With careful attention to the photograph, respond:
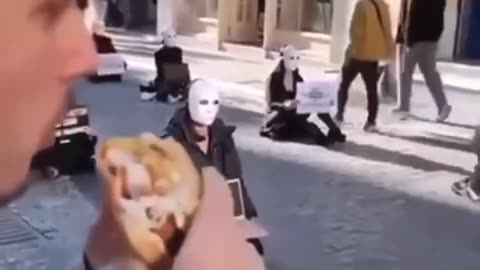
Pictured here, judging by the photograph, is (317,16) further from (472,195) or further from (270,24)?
(472,195)

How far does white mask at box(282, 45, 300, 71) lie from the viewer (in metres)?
6.93

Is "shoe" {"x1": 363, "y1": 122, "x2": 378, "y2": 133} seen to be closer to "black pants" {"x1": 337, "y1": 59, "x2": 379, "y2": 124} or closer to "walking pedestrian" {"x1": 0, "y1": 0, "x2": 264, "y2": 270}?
"black pants" {"x1": 337, "y1": 59, "x2": 379, "y2": 124}

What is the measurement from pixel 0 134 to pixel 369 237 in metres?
4.32

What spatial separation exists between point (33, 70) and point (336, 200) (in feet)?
16.0

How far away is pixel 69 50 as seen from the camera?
0.90m

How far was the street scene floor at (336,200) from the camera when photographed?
15.5 feet

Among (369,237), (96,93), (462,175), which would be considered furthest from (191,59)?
(369,237)

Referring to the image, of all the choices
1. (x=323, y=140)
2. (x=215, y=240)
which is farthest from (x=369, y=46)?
(x=215, y=240)

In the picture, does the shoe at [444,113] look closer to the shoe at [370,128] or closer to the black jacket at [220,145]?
the shoe at [370,128]

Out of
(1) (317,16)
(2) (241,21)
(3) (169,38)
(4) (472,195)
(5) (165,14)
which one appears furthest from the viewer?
(5) (165,14)

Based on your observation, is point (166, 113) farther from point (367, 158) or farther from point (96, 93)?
point (367, 158)

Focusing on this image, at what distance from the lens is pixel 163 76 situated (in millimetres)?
8977

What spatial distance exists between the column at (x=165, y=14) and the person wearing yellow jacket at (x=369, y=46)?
23.5 ft

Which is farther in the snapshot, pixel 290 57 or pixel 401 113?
pixel 401 113
